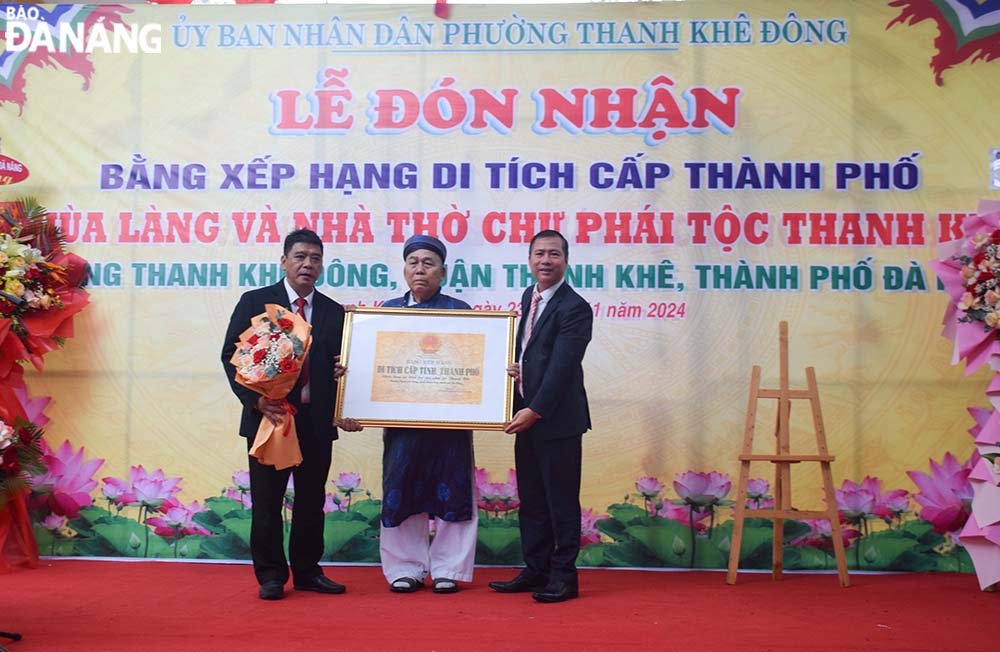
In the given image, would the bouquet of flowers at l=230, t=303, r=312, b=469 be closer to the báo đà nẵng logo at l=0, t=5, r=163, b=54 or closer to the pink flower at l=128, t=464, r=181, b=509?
the pink flower at l=128, t=464, r=181, b=509

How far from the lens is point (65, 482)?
5.16m

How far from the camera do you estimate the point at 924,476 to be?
4969mm

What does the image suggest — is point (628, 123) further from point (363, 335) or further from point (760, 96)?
point (363, 335)

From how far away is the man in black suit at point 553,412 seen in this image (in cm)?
415

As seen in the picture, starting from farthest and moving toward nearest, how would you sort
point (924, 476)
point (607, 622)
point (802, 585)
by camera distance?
1. point (924, 476)
2. point (802, 585)
3. point (607, 622)

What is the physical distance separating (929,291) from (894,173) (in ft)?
2.01

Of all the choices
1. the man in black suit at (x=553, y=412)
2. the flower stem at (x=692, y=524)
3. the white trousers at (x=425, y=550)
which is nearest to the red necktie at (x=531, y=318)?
the man in black suit at (x=553, y=412)

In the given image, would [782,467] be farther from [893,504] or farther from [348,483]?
[348,483]

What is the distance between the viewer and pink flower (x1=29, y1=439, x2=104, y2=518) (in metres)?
5.15

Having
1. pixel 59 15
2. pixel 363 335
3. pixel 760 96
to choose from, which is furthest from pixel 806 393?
pixel 59 15

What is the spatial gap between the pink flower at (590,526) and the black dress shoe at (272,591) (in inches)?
61.9

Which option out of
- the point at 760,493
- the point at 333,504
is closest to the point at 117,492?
the point at 333,504

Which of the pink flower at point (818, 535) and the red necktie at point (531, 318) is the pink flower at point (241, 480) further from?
the pink flower at point (818, 535)

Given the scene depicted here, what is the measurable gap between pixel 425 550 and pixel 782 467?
1.69m
